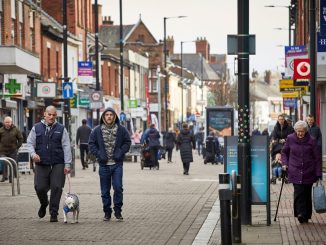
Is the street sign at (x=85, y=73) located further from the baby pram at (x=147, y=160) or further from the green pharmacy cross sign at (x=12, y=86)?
the baby pram at (x=147, y=160)

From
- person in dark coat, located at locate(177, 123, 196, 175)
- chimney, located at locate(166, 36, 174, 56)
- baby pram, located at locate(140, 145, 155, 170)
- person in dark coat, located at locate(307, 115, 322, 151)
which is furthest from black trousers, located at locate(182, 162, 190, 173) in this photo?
chimney, located at locate(166, 36, 174, 56)

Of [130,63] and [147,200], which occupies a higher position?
[130,63]

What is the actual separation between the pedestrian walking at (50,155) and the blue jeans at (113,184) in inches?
24.1

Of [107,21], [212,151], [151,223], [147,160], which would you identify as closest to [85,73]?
[212,151]

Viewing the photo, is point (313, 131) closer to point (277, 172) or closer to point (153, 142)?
point (277, 172)

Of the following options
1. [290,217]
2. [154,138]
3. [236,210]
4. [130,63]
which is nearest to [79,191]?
[290,217]

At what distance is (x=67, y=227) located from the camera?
15383mm

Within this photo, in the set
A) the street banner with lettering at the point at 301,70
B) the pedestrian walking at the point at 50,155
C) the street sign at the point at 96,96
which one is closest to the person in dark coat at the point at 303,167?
the pedestrian walking at the point at 50,155

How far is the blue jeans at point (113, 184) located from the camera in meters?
16.5

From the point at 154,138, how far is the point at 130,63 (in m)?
48.1

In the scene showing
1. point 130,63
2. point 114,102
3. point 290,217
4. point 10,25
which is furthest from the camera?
point 130,63

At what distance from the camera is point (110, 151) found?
1662cm

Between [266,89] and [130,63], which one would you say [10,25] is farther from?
[266,89]

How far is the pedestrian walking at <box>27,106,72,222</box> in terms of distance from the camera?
1655cm
